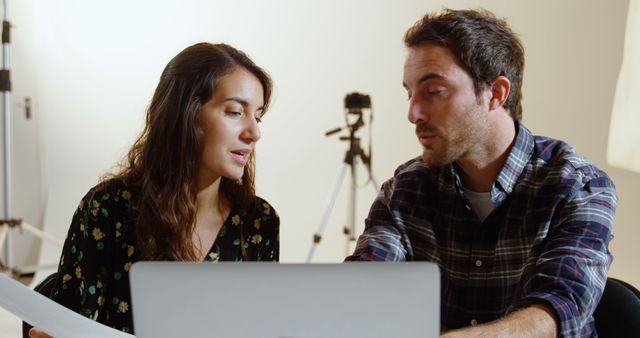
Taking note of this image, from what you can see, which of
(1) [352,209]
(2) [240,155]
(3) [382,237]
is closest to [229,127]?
(2) [240,155]

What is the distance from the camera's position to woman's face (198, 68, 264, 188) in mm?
1531

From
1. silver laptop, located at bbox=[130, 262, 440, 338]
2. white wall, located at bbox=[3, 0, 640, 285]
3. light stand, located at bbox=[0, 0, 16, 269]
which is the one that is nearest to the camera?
silver laptop, located at bbox=[130, 262, 440, 338]

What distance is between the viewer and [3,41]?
364cm

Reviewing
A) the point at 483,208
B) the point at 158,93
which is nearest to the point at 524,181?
the point at 483,208

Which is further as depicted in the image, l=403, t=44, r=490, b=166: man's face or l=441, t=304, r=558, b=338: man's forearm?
l=403, t=44, r=490, b=166: man's face

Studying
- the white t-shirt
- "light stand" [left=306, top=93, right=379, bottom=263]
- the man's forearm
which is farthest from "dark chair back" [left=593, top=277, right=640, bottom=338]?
"light stand" [left=306, top=93, right=379, bottom=263]

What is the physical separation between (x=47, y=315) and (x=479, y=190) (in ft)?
3.05

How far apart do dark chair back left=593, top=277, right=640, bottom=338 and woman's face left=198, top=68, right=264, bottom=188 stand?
0.73 m

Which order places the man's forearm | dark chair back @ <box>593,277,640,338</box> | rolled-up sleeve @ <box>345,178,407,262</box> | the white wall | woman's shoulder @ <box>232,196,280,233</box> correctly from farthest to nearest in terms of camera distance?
1. the white wall
2. woman's shoulder @ <box>232,196,280,233</box>
3. rolled-up sleeve @ <box>345,178,407,262</box>
4. dark chair back @ <box>593,277,640,338</box>
5. the man's forearm

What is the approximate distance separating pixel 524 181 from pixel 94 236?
0.85 metres

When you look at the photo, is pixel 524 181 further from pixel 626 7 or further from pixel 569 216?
pixel 626 7

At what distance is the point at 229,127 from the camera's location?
5.05 ft

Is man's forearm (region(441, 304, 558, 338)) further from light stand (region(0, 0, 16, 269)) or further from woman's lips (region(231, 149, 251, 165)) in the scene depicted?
light stand (region(0, 0, 16, 269))

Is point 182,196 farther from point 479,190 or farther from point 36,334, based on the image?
point 479,190
